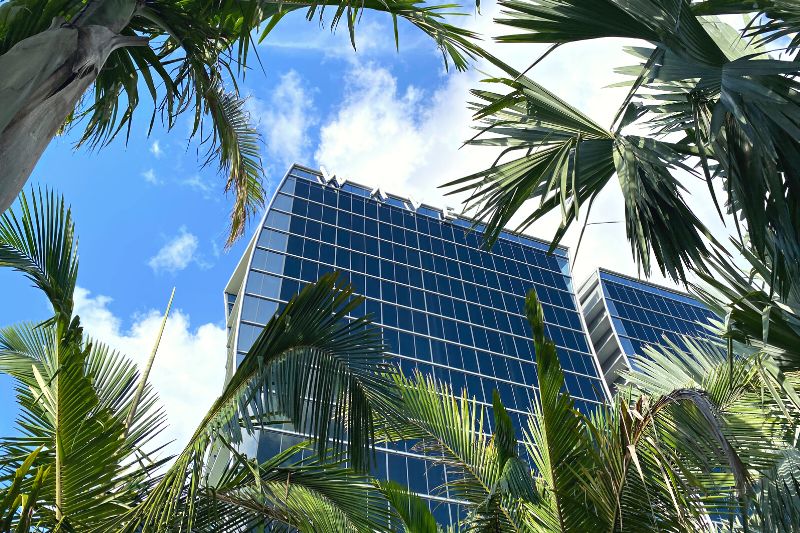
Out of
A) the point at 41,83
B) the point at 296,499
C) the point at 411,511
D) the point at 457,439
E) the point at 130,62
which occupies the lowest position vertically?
the point at 296,499

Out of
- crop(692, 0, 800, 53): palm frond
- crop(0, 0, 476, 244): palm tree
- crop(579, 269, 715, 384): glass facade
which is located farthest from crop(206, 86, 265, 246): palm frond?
crop(579, 269, 715, 384): glass facade

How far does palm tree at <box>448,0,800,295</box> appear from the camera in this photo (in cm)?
219

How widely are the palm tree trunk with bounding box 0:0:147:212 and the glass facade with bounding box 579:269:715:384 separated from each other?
34.9m

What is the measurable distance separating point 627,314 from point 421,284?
41.9 feet

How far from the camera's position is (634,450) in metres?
2.95

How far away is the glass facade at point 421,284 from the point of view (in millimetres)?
27312

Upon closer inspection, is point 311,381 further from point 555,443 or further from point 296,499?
point 555,443

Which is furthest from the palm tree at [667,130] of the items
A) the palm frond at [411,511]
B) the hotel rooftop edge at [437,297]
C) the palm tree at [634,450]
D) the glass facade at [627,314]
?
the glass facade at [627,314]

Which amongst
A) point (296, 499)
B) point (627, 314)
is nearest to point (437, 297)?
point (627, 314)

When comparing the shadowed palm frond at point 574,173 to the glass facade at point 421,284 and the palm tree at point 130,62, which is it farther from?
the glass facade at point 421,284

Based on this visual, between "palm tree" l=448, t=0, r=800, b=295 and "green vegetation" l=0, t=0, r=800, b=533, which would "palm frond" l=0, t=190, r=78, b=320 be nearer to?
"green vegetation" l=0, t=0, r=800, b=533

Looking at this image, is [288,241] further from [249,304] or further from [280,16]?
[280,16]

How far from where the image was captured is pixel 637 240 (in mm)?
2836

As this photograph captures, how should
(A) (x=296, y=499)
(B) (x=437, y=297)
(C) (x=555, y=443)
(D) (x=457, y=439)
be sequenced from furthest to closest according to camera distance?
(B) (x=437, y=297)
(D) (x=457, y=439)
(C) (x=555, y=443)
(A) (x=296, y=499)
